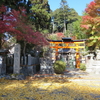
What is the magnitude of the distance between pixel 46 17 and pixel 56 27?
11.7 meters

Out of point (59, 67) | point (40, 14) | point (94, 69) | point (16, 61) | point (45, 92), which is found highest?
point (40, 14)

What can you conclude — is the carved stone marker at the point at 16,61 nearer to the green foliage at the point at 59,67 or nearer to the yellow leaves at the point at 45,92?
the yellow leaves at the point at 45,92

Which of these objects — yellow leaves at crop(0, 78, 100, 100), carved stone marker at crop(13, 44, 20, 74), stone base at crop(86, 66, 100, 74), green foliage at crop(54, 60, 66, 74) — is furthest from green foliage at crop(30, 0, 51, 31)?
yellow leaves at crop(0, 78, 100, 100)

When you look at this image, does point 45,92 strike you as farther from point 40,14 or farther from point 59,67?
point 40,14

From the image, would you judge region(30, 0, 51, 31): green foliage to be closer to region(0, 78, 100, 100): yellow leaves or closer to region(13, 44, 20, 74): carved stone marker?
region(13, 44, 20, 74): carved stone marker

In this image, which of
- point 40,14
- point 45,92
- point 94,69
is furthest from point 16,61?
point 40,14

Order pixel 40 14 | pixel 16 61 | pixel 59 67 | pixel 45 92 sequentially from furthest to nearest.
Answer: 1. pixel 40 14
2. pixel 59 67
3. pixel 16 61
4. pixel 45 92

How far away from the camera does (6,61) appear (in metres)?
8.80

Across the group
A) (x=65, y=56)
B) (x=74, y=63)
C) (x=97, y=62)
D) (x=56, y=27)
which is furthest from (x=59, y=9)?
(x=97, y=62)

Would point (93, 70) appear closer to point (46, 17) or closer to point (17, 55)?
point (17, 55)

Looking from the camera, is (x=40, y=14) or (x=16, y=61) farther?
(x=40, y=14)

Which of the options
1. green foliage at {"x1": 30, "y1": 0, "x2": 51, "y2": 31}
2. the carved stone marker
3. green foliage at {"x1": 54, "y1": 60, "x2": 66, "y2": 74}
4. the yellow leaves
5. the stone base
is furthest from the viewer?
green foliage at {"x1": 30, "y1": 0, "x2": 51, "y2": 31}

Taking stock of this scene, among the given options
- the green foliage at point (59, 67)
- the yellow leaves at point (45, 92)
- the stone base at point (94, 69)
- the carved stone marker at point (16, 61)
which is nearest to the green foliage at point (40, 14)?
the green foliage at point (59, 67)

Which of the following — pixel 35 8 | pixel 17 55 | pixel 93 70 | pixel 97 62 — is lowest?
pixel 93 70
